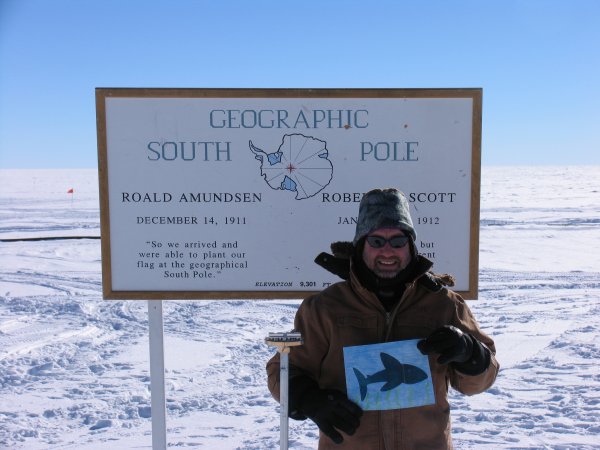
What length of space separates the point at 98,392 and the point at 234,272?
1994 millimetres

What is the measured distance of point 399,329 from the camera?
175 centimetres

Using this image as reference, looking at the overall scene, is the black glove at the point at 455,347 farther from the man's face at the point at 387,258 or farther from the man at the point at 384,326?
the man's face at the point at 387,258

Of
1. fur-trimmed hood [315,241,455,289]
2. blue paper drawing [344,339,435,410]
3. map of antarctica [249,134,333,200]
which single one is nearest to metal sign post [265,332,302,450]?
blue paper drawing [344,339,435,410]

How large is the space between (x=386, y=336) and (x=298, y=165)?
48.4 inches

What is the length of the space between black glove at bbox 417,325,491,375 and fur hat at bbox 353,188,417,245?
0.35 metres

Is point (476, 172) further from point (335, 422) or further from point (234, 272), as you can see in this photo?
point (335, 422)

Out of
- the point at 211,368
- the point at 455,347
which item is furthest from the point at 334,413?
the point at 211,368

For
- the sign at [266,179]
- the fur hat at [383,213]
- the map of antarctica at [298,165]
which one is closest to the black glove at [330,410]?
the fur hat at [383,213]

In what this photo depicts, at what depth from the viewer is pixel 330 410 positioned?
5.40 ft

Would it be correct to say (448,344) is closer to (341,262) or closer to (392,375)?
(392,375)

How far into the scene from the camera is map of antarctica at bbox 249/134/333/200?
2699mm

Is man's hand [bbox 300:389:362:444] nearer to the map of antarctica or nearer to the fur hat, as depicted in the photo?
the fur hat

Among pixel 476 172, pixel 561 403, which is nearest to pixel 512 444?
pixel 561 403

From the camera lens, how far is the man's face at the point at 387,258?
1.75 meters
